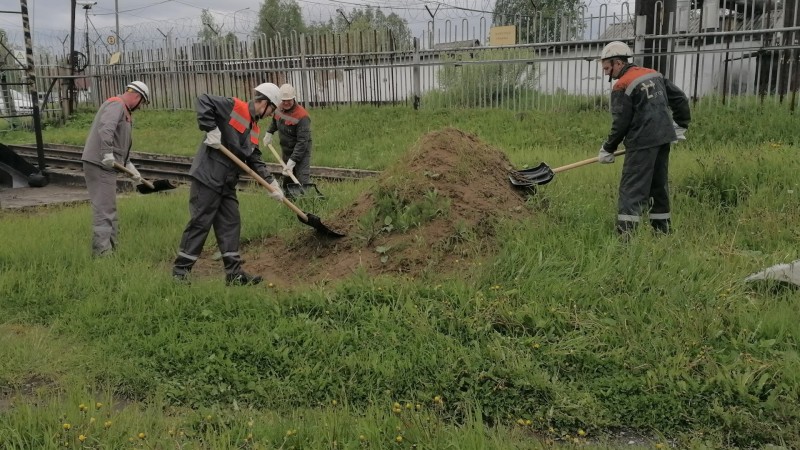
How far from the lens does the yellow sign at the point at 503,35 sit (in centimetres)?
1309

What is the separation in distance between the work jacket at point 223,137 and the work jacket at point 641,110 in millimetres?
3243

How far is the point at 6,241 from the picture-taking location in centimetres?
648

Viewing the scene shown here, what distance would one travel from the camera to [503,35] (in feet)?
43.4

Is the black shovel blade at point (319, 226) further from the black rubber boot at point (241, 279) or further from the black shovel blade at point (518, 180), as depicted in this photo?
the black shovel blade at point (518, 180)

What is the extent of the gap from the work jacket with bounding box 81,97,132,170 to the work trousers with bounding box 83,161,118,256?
0.11 m

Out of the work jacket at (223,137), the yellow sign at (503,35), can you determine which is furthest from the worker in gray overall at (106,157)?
the yellow sign at (503,35)

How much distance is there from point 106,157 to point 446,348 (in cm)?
413

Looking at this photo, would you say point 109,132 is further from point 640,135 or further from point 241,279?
point 640,135

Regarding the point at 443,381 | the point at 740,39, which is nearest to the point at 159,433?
the point at 443,381

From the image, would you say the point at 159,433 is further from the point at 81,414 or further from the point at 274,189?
the point at 274,189

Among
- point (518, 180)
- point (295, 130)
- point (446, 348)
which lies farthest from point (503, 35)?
point (446, 348)

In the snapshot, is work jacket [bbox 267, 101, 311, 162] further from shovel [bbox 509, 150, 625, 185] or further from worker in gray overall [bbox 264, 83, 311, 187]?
shovel [bbox 509, 150, 625, 185]

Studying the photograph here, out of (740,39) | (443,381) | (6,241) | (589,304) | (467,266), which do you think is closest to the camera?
(443,381)

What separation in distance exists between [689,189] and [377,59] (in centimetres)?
998
